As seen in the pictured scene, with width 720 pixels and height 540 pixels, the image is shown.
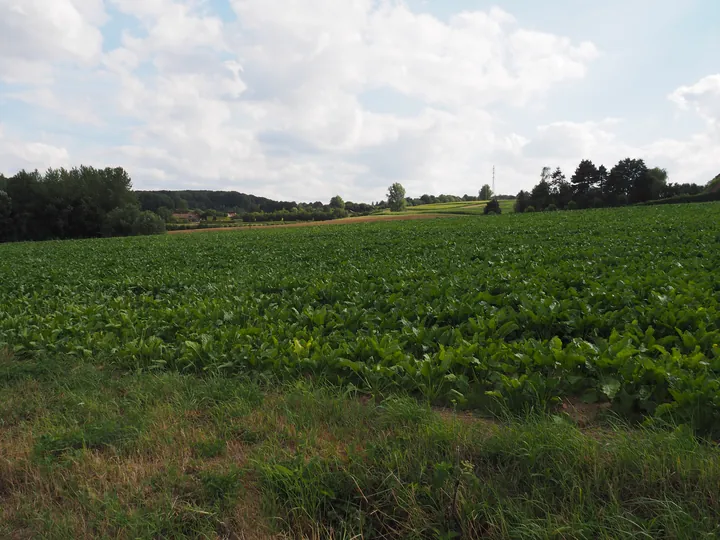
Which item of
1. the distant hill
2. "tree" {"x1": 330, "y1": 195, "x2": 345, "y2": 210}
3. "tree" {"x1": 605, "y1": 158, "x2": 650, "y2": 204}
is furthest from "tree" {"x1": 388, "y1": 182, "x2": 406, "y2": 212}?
"tree" {"x1": 605, "y1": 158, "x2": 650, "y2": 204}

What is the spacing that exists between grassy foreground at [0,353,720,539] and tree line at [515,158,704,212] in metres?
75.1

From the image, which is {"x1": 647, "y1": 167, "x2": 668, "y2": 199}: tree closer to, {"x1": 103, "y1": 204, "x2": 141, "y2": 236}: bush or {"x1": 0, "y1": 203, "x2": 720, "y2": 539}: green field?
{"x1": 0, "y1": 203, "x2": 720, "y2": 539}: green field

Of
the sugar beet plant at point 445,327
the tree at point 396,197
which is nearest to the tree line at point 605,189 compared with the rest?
the tree at point 396,197

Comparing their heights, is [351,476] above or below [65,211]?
below

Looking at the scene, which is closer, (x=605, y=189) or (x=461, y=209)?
(x=605, y=189)

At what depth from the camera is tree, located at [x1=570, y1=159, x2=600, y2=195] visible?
79.4m

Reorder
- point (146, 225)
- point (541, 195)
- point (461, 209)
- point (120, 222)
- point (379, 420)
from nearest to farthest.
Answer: point (379, 420) < point (120, 222) < point (146, 225) < point (541, 195) < point (461, 209)

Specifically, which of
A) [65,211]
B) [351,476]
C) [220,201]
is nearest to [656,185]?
[351,476]

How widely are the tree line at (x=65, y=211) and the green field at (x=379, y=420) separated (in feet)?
188

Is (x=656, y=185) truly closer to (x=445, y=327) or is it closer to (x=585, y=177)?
Result: (x=585, y=177)

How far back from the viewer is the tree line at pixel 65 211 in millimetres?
59031

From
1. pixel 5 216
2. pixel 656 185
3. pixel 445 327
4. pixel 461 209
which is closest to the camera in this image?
pixel 445 327

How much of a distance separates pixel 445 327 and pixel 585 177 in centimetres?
8692

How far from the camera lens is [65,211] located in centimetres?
6003
